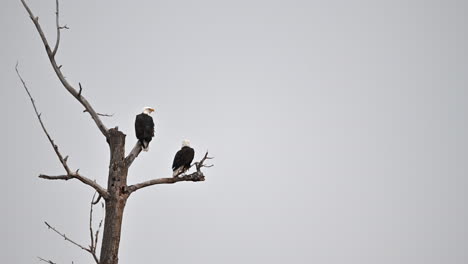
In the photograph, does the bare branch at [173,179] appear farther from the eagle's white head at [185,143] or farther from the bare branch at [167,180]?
the eagle's white head at [185,143]

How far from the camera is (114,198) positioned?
9.61ft

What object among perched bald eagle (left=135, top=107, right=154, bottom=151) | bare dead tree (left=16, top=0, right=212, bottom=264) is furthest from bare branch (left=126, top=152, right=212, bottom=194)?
perched bald eagle (left=135, top=107, right=154, bottom=151)

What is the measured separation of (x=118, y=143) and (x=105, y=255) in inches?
29.5

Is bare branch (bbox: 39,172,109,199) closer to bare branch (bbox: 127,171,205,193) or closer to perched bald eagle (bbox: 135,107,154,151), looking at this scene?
bare branch (bbox: 127,171,205,193)

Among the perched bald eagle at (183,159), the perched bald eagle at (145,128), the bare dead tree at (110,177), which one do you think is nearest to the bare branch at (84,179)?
the bare dead tree at (110,177)

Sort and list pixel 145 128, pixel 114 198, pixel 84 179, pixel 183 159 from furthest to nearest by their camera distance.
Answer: pixel 183 159 < pixel 145 128 < pixel 114 198 < pixel 84 179

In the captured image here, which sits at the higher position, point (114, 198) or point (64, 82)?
point (64, 82)

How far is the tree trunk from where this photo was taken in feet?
9.33

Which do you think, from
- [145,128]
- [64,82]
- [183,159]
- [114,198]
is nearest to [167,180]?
[114,198]

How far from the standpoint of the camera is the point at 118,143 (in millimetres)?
3092

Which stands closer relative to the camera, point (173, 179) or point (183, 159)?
point (173, 179)

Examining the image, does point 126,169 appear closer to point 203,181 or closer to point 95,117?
point 95,117

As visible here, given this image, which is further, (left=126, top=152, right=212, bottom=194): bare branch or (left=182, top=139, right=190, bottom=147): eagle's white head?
(left=182, top=139, right=190, bottom=147): eagle's white head

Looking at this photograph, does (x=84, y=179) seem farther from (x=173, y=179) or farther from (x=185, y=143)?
(x=185, y=143)
